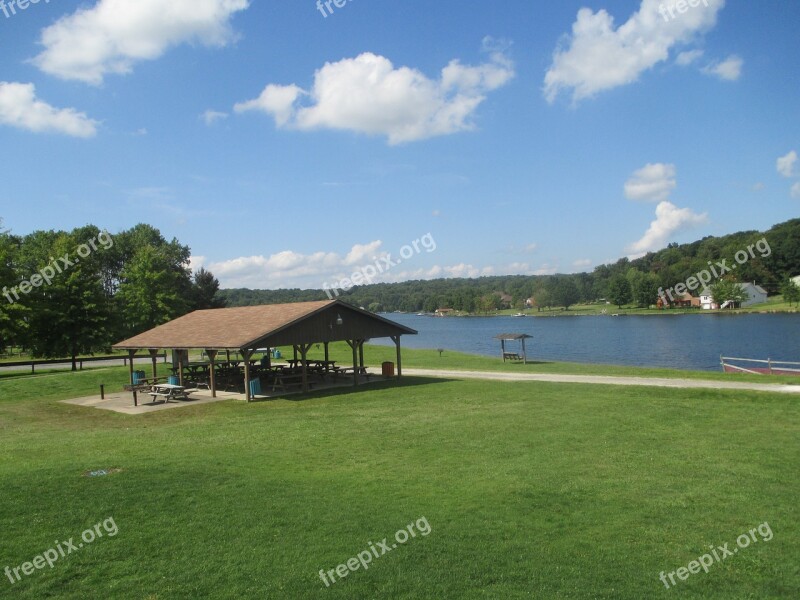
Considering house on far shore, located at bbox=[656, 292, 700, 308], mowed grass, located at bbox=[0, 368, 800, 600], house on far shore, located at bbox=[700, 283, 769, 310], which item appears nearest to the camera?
mowed grass, located at bbox=[0, 368, 800, 600]

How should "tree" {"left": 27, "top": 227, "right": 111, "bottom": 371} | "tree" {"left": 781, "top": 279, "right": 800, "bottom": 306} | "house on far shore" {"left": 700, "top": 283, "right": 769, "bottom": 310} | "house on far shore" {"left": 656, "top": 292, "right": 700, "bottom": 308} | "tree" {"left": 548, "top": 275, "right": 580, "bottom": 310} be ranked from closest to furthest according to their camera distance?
"tree" {"left": 27, "top": 227, "right": 111, "bottom": 371} < "tree" {"left": 781, "top": 279, "right": 800, "bottom": 306} < "house on far shore" {"left": 700, "top": 283, "right": 769, "bottom": 310} < "house on far shore" {"left": 656, "top": 292, "right": 700, "bottom": 308} < "tree" {"left": 548, "top": 275, "right": 580, "bottom": 310}

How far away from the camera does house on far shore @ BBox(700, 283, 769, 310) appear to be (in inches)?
4934

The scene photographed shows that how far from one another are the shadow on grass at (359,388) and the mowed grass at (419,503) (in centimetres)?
549

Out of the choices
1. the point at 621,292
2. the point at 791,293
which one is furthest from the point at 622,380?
the point at 621,292

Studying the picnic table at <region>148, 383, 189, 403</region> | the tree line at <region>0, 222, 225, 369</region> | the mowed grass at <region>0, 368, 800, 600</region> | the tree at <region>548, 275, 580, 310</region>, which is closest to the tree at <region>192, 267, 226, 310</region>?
the tree line at <region>0, 222, 225, 369</region>

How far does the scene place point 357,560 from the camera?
A: 274 inches

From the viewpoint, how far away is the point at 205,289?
71.2 meters

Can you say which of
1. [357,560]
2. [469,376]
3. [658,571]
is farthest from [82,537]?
[469,376]

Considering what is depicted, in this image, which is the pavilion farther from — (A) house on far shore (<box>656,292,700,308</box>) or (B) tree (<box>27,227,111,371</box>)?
(A) house on far shore (<box>656,292,700,308</box>)

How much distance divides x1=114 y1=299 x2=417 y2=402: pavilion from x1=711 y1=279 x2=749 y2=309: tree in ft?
372

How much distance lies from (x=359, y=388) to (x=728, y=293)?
4630 inches

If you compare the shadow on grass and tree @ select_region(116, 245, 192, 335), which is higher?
tree @ select_region(116, 245, 192, 335)

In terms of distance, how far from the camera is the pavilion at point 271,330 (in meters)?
21.8

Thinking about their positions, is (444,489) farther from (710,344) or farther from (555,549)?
(710,344)
